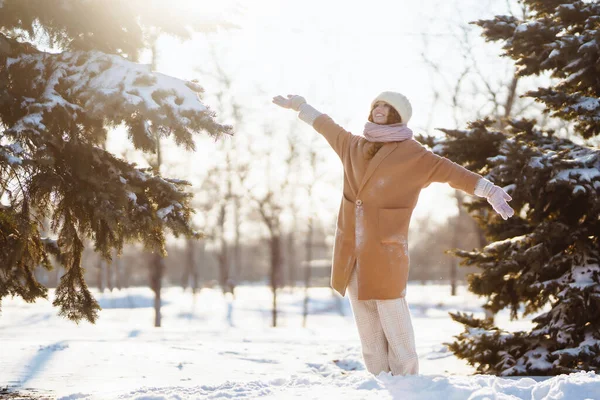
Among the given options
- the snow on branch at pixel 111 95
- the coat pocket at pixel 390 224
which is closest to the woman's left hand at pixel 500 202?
the coat pocket at pixel 390 224

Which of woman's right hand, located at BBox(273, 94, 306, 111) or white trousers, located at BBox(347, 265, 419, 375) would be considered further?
woman's right hand, located at BBox(273, 94, 306, 111)

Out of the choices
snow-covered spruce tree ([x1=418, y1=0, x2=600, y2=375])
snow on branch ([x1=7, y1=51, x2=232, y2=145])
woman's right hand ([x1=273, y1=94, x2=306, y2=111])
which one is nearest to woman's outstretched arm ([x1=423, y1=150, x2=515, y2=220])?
woman's right hand ([x1=273, y1=94, x2=306, y2=111])

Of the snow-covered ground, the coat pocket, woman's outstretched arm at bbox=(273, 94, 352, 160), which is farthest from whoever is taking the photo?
woman's outstretched arm at bbox=(273, 94, 352, 160)

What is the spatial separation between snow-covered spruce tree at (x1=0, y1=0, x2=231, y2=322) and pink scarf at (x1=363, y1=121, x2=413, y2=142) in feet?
3.58

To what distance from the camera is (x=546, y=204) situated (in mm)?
6938

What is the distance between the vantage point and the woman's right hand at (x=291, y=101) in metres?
4.86

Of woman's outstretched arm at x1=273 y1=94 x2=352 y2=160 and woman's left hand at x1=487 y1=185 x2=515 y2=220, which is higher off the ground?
woman's outstretched arm at x1=273 y1=94 x2=352 y2=160

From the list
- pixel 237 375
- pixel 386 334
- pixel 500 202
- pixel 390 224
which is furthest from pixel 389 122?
pixel 237 375

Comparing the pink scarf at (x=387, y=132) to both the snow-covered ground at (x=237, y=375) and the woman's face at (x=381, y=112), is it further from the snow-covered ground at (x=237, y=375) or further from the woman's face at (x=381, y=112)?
the snow-covered ground at (x=237, y=375)

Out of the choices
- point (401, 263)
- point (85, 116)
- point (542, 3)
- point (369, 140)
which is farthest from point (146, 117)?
point (542, 3)

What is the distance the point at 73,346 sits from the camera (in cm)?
792

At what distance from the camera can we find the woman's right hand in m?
4.86

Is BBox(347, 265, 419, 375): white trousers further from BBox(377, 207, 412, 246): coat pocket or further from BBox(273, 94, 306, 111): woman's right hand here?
BBox(273, 94, 306, 111): woman's right hand

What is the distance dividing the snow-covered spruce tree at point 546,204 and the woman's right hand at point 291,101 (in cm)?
271
